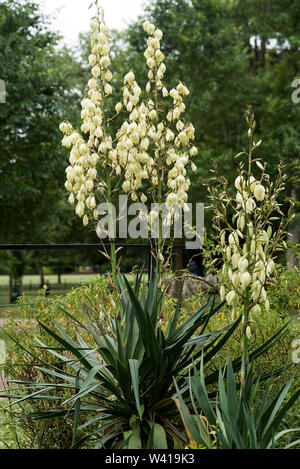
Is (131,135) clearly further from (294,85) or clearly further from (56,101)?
(56,101)

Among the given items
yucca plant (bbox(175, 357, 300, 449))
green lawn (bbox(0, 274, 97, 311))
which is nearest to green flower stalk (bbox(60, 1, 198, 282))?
yucca plant (bbox(175, 357, 300, 449))

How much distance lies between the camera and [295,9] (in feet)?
47.9

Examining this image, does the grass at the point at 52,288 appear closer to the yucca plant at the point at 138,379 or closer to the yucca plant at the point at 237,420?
the yucca plant at the point at 138,379

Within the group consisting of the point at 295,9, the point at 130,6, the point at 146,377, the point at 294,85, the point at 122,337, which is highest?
the point at 130,6

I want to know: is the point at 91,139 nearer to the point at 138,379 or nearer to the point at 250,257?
the point at 250,257

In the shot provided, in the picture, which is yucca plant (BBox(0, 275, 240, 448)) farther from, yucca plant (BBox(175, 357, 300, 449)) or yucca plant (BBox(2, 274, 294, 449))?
yucca plant (BBox(175, 357, 300, 449))

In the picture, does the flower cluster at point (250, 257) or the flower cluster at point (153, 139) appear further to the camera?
the flower cluster at point (153, 139)

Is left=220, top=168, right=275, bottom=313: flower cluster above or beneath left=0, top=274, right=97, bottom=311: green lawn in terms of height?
above

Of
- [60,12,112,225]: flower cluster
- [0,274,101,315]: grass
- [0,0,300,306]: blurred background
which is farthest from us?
[0,0,300,306]: blurred background

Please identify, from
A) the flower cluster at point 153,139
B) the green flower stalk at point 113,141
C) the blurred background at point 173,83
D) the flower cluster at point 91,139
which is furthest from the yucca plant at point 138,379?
the blurred background at point 173,83

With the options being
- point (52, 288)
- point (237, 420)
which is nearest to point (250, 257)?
point (237, 420)

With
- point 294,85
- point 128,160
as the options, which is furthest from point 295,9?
point 128,160
